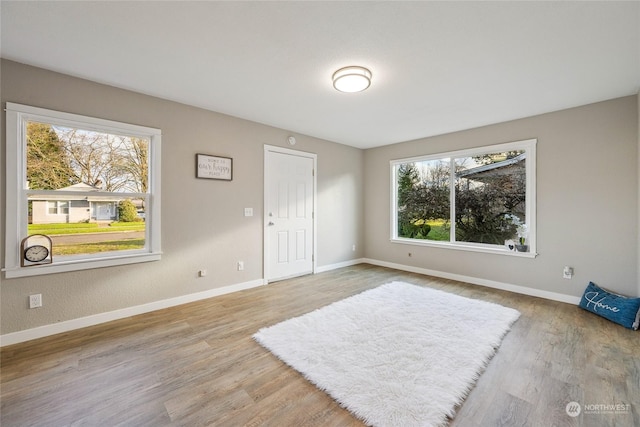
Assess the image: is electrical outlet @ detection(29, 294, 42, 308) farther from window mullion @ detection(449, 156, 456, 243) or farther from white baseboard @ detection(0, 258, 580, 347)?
window mullion @ detection(449, 156, 456, 243)

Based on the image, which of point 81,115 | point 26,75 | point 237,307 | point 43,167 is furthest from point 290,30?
point 237,307

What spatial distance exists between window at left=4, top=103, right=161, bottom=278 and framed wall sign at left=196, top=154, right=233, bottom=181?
1.59 feet

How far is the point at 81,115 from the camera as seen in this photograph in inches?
105

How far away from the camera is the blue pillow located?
268 centimetres

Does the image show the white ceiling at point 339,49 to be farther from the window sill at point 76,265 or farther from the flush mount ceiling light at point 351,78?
the window sill at point 76,265

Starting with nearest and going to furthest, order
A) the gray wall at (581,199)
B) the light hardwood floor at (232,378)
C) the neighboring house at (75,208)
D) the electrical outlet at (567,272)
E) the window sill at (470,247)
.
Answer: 1. the light hardwood floor at (232,378)
2. the neighboring house at (75,208)
3. the gray wall at (581,199)
4. the electrical outlet at (567,272)
5. the window sill at (470,247)

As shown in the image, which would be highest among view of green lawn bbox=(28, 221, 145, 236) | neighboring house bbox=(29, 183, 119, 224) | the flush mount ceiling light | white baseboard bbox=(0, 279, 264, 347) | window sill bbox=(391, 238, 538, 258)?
the flush mount ceiling light

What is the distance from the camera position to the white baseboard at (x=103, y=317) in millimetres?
2388

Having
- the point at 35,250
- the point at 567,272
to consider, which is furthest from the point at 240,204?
the point at 567,272

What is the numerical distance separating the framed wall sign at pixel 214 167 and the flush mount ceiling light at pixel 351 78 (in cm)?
185

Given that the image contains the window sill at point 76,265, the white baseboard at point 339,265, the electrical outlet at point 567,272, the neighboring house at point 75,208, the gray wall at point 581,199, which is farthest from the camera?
the white baseboard at point 339,265

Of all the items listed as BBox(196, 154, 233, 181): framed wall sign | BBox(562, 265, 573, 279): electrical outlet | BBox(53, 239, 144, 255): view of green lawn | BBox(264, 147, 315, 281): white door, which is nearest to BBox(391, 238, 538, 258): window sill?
BBox(562, 265, 573, 279): electrical outlet

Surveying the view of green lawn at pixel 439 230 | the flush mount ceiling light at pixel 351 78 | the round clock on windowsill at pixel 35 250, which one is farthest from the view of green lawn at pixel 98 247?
the view of green lawn at pixel 439 230

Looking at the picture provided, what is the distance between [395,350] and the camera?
224cm
